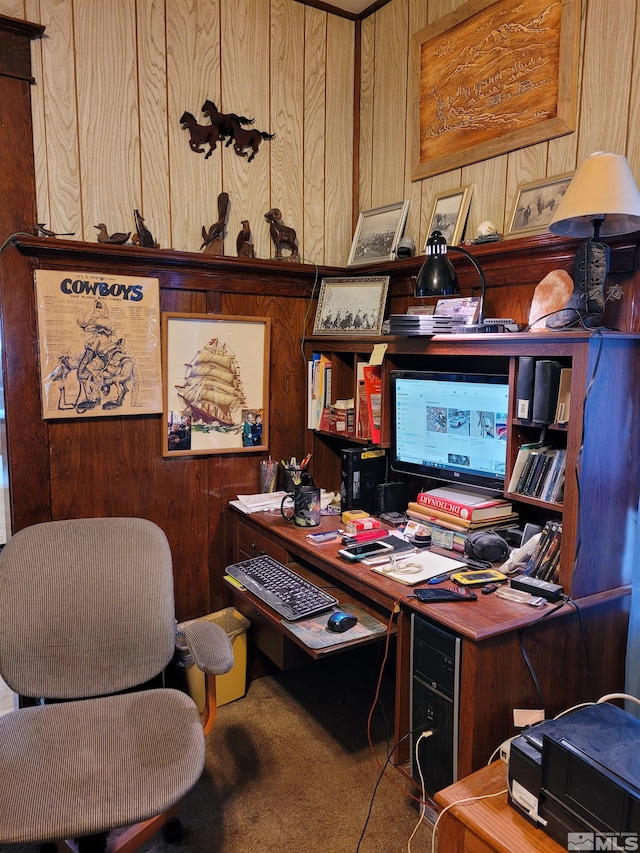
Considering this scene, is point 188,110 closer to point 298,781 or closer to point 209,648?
point 209,648

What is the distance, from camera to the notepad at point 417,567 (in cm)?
182

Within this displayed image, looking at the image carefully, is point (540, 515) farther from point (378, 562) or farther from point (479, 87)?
point (479, 87)

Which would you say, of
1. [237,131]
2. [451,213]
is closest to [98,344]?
[237,131]

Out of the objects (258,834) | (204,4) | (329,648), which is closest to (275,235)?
(204,4)

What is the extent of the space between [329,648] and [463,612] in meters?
0.37

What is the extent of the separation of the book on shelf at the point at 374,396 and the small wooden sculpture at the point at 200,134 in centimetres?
115

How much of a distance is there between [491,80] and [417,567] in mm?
1794

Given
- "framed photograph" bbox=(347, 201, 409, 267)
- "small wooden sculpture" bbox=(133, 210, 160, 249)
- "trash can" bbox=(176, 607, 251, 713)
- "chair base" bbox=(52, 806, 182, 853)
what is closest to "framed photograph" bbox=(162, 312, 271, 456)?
"small wooden sculpture" bbox=(133, 210, 160, 249)

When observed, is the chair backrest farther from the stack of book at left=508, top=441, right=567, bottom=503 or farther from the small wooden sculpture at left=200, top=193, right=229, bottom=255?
the small wooden sculpture at left=200, top=193, right=229, bottom=255

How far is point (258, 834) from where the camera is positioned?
180 centimetres

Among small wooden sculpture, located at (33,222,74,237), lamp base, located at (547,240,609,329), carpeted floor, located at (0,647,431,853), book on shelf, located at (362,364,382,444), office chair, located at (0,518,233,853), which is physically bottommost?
carpeted floor, located at (0,647,431,853)

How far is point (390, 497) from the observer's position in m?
2.43

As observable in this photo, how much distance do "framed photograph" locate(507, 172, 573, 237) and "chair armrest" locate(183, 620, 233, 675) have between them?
1.65 meters

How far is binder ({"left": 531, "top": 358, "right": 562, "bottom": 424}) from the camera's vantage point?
1.75 meters
